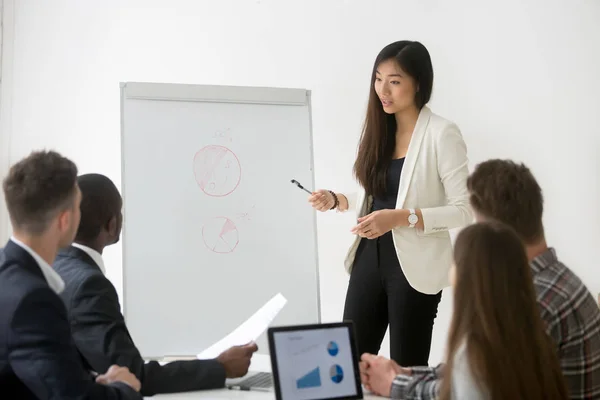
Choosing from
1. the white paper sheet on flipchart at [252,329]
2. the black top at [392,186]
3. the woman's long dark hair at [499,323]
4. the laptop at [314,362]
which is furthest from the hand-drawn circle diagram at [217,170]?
the woman's long dark hair at [499,323]

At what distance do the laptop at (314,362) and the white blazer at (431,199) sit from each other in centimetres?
87

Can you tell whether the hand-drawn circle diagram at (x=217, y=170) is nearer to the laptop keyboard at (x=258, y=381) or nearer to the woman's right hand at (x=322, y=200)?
the woman's right hand at (x=322, y=200)

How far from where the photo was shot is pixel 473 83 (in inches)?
144

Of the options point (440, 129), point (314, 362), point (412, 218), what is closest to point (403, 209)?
point (412, 218)

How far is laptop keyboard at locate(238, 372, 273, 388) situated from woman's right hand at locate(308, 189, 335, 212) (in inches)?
39.3

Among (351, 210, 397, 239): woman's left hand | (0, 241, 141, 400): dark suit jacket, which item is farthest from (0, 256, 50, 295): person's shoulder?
(351, 210, 397, 239): woman's left hand

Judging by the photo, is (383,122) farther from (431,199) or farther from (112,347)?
(112,347)

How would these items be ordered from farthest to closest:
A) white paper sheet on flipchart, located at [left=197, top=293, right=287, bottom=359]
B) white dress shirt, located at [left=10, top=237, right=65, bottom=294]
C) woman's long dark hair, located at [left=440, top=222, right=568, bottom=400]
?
white paper sheet on flipchart, located at [left=197, top=293, right=287, bottom=359] → white dress shirt, located at [left=10, top=237, right=65, bottom=294] → woman's long dark hair, located at [left=440, top=222, right=568, bottom=400]

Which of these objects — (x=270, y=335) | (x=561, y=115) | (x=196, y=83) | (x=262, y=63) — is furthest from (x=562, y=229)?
(x=270, y=335)

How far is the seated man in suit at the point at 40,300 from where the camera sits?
4.32 ft

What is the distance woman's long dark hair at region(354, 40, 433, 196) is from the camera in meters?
2.58

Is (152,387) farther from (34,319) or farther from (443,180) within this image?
(443,180)

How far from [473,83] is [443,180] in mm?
1302

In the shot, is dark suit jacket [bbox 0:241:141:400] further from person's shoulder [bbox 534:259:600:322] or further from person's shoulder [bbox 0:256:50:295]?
person's shoulder [bbox 534:259:600:322]
